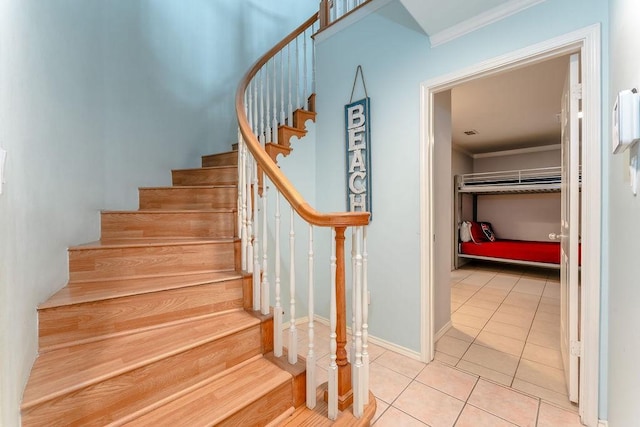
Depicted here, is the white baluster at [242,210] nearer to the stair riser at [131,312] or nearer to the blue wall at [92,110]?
the stair riser at [131,312]

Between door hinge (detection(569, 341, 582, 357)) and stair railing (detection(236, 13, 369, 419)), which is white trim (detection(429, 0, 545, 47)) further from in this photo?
door hinge (detection(569, 341, 582, 357))

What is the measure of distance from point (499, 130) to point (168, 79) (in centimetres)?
495

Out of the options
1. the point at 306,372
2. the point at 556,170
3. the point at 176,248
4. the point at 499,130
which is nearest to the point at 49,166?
the point at 176,248

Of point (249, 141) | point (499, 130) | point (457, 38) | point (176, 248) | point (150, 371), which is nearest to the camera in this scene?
point (150, 371)

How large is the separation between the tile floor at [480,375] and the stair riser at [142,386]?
717mm

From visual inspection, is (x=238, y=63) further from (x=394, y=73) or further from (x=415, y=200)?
(x=415, y=200)

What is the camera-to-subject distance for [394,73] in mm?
2172

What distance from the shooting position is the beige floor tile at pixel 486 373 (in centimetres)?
185

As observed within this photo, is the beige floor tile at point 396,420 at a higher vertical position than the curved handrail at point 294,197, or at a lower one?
lower

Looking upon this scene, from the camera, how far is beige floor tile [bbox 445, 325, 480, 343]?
2.46m

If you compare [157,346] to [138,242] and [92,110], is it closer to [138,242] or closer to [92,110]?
[138,242]

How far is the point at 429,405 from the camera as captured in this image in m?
1.63

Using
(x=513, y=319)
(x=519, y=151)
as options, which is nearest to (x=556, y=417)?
(x=513, y=319)

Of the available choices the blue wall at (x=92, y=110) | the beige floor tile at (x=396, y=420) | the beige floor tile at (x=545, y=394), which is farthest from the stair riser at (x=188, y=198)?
the beige floor tile at (x=545, y=394)
